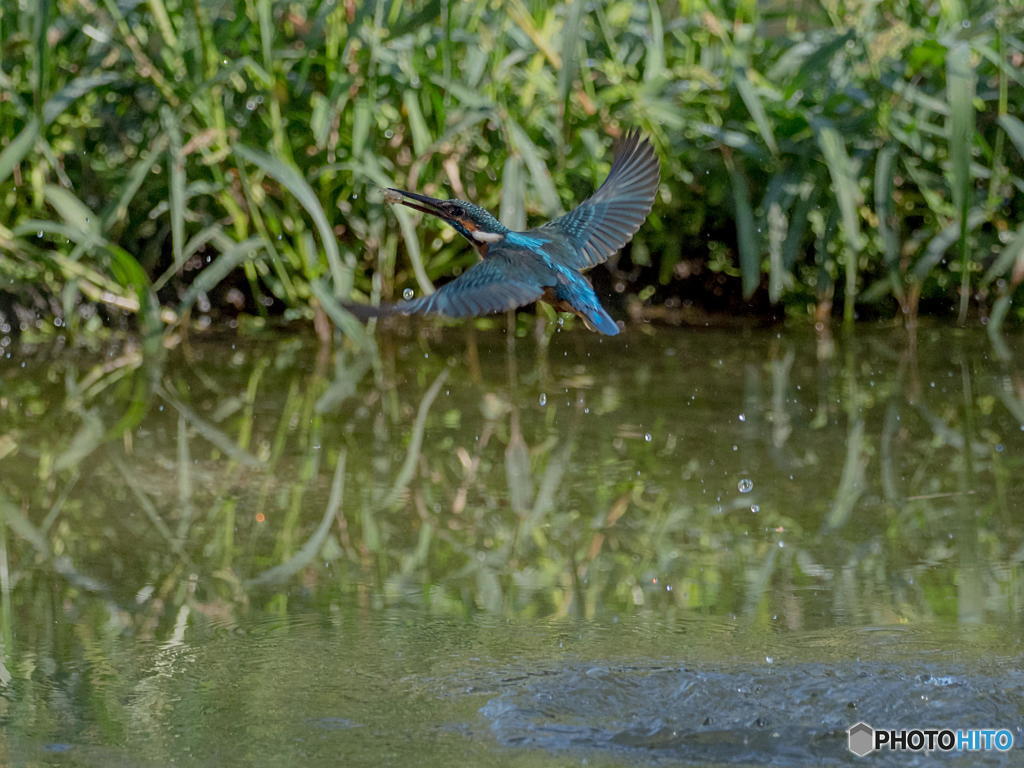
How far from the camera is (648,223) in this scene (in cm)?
514

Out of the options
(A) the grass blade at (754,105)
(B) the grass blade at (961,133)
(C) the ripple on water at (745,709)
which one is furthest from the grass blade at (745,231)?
(C) the ripple on water at (745,709)

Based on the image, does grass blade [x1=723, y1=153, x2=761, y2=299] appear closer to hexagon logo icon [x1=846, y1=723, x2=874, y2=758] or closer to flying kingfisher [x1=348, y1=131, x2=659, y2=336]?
flying kingfisher [x1=348, y1=131, x2=659, y2=336]

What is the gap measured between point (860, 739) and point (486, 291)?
0.88 m

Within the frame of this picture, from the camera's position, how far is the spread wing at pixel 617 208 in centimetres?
305

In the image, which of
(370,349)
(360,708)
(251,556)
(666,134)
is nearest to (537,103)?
(666,134)

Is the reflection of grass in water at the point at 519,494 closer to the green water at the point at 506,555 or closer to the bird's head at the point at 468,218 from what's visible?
the green water at the point at 506,555

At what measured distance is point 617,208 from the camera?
3.10 m

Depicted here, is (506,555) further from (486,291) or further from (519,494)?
(486,291)

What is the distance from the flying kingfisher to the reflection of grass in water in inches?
18.6

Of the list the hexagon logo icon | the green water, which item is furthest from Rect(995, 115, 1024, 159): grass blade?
the hexagon logo icon

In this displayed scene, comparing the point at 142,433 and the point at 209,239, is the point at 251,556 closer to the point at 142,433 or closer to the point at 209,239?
the point at 142,433

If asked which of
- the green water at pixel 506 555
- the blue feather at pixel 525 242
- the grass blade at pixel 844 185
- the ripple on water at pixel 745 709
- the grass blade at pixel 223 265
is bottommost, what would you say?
the ripple on water at pixel 745 709

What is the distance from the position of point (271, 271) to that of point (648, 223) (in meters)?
1.22

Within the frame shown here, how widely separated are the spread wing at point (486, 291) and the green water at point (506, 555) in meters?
0.51
